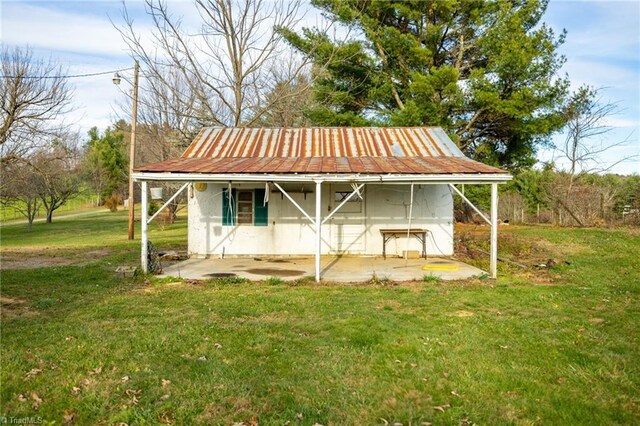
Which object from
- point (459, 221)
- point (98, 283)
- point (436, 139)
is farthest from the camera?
point (459, 221)

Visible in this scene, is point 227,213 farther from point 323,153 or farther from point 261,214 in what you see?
point 323,153

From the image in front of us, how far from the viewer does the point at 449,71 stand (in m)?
18.1

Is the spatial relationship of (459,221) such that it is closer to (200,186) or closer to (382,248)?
(382,248)

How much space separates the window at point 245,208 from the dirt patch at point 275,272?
7.72 feet

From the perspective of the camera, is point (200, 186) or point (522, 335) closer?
point (522, 335)

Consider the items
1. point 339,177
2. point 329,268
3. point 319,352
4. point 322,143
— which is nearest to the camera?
point 319,352

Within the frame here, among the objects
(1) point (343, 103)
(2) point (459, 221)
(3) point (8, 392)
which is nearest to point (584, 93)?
(2) point (459, 221)

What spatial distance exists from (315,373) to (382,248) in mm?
8602

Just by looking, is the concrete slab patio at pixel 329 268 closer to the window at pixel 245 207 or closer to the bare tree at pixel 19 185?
the window at pixel 245 207

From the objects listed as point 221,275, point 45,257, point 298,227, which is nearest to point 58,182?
point 45,257

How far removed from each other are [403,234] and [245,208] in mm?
4523

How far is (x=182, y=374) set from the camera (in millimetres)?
4270

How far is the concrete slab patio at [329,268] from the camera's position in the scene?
967 centimetres

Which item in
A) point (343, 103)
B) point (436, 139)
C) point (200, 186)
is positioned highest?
point (343, 103)
